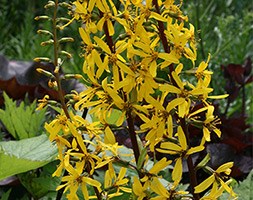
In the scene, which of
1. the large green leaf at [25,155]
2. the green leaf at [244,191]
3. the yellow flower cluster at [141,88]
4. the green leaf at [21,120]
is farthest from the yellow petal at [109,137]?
the green leaf at [21,120]

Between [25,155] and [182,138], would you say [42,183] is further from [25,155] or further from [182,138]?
[182,138]

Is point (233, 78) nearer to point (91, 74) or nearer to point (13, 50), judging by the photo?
point (91, 74)

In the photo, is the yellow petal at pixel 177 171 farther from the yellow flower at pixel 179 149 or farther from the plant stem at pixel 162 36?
the plant stem at pixel 162 36

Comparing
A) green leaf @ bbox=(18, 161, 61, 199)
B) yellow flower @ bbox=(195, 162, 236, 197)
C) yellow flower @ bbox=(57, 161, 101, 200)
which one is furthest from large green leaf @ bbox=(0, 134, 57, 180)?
yellow flower @ bbox=(195, 162, 236, 197)

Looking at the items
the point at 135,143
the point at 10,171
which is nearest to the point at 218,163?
the point at 10,171

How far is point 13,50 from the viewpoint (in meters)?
3.17

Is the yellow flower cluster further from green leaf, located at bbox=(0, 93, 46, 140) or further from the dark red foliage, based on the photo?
the dark red foliage

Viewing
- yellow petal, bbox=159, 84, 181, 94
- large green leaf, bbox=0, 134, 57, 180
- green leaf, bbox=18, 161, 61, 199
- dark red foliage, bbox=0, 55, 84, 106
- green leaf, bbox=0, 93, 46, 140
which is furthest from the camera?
dark red foliage, bbox=0, 55, 84, 106

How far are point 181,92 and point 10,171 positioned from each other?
1.42 ft

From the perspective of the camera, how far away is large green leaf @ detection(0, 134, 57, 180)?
1.14 metres

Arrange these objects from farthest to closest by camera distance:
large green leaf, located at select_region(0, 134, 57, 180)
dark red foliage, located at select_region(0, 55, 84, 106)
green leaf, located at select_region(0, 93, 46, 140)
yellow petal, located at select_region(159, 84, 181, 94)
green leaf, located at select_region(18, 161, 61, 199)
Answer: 1. dark red foliage, located at select_region(0, 55, 84, 106)
2. green leaf, located at select_region(0, 93, 46, 140)
3. green leaf, located at select_region(18, 161, 61, 199)
4. large green leaf, located at select_region(0, 134, 57, 180)
5. yellow petal, located at select_region(159, 84, 181, 94)

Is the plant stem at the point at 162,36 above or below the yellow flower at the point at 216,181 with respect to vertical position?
above

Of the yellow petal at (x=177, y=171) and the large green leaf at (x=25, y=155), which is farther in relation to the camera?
the large green leaf at (x=25, y=155)

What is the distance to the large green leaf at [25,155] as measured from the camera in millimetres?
1144
